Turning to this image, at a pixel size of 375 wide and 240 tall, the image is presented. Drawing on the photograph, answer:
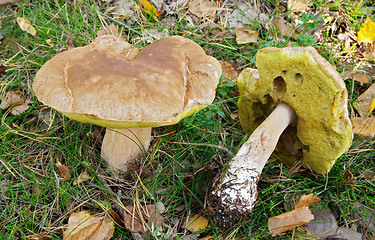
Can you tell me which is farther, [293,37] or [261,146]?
[293,37]

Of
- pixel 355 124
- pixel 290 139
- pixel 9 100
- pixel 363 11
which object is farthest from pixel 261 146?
pixel 363 11

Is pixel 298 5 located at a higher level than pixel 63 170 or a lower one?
higher

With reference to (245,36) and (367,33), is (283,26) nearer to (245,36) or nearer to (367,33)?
(245,36)

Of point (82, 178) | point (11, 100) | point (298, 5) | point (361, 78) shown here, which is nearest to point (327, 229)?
point (361, 78)

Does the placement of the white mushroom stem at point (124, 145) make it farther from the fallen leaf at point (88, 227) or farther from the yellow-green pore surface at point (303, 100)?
the yellow-green pore surface at point (303, 100)

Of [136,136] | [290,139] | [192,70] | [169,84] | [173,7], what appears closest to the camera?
[169,84]

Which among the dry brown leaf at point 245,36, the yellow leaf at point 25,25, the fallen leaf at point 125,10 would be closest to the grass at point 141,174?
the yellow leaf at point 25,25

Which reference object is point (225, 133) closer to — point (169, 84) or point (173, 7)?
point (169, 84)
